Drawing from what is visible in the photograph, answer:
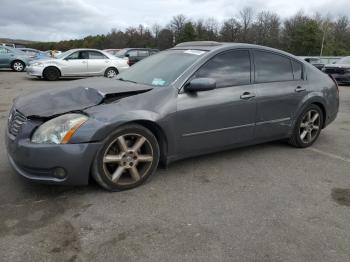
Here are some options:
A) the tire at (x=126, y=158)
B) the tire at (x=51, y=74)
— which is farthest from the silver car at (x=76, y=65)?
the tire at (x=126, y=158)

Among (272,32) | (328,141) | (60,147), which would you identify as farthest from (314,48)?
(60,147)

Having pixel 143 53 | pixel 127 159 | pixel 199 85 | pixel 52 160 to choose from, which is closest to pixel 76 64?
pixel 143 53

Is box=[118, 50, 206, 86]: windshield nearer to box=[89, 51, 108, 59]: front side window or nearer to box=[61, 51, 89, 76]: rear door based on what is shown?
box=[61, 51, 89, 76]: rear door

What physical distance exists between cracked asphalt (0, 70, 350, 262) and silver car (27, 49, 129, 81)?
11335mm

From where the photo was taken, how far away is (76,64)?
15.3m

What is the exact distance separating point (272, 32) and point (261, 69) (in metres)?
70.3

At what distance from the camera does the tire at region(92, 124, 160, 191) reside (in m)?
3.44

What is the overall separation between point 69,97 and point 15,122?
0.58 metres

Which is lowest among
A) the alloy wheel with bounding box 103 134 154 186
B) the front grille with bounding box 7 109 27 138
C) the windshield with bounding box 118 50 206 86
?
the alloy wheel with bounding box 103 134 154 186

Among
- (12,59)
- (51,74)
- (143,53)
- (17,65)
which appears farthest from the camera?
(143,53)

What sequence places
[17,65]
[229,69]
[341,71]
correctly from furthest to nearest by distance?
1. [17,65]
2. [341,71]
3. [229,69]

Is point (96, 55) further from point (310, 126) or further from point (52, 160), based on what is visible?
point (52, 160)

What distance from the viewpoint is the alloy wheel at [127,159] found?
3510 millimetres

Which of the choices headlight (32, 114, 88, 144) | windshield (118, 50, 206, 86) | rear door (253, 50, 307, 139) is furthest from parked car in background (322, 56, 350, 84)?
headlight (32, 114, 88, 144)
